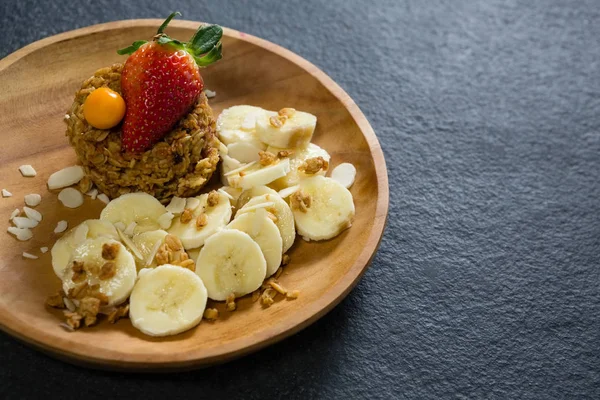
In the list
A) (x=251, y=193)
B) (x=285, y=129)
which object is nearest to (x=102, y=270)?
(x=251, y=193)

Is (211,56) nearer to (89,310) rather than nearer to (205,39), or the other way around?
(205,39)

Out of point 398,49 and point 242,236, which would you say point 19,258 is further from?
point 398,49

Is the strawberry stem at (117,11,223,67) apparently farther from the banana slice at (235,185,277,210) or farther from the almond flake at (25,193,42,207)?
the almond flake at (25,193,42,207)

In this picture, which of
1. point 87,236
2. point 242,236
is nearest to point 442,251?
point 242,236

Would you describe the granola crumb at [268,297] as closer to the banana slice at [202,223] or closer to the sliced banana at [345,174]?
the banana slice at [202,223]

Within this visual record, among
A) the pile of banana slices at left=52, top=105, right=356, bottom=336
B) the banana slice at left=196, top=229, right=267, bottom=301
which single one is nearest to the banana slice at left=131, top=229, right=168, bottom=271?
the pile of banana slices at left=52, top=105, right=356, bottom=336

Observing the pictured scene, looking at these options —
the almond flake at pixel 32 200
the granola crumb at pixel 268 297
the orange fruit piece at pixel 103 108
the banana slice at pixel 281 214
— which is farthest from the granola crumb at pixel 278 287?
the almond flake at pixel 32 200
